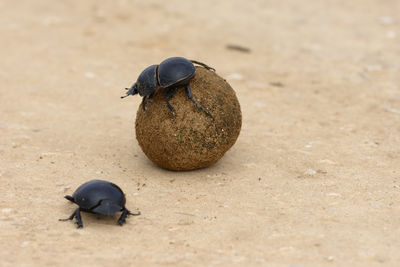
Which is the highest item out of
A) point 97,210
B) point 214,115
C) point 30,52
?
point 214,115

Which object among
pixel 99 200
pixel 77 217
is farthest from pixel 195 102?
pixel 77 217

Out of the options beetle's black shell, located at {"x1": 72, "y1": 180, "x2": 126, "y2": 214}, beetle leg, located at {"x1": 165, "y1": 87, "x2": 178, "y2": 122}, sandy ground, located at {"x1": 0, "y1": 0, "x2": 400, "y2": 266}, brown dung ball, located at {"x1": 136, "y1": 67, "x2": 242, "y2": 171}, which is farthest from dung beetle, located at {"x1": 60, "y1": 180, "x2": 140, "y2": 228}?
beetle leg, located at {"x1": 165, "y1": 87, "x2": 178, "y2": 122}

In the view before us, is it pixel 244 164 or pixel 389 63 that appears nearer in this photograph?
pixel 244 164

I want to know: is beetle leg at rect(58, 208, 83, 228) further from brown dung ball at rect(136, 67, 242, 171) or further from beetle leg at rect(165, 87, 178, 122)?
beetle leg at rect(165, 87, 178, 122)

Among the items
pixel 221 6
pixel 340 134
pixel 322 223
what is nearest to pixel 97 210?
pixel 322 223

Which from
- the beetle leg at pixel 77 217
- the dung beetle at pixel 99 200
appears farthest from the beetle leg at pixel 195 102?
the beetle leg at pixel 77 217

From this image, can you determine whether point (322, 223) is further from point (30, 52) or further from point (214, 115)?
point (30, 52)
